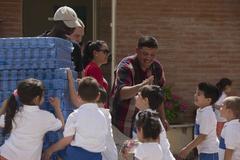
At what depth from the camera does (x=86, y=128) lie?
177 inches

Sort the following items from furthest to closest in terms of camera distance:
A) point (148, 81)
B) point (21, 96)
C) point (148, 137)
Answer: point (148, 81) < point (148, 137) < point (21, 96)

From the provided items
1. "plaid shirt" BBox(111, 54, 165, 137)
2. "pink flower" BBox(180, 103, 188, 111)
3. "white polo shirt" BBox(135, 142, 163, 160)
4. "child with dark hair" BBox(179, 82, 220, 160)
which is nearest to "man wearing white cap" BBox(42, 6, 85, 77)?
"plaid shirt" BBox(111, 54, 165, 137)

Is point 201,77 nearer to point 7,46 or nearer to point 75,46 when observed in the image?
point 75,46

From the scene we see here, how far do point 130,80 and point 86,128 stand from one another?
1.30m

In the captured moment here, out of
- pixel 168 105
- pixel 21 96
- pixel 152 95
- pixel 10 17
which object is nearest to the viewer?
pixel 21 96

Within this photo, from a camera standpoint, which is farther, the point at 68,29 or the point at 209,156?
the point at 209,156

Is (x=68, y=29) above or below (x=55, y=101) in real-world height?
above

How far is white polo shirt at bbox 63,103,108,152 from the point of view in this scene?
4.50m

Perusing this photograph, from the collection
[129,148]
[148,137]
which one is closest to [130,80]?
[129,148]

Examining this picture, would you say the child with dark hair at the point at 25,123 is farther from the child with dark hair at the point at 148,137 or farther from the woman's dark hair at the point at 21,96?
the child with dark hair at the point at 148,137

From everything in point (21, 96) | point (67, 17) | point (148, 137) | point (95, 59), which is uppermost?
point (67, 17)

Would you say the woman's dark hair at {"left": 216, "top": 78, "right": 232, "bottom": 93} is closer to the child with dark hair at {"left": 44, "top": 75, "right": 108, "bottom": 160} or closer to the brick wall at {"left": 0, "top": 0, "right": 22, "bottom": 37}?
the brick wall at {"left": 0, "top": 0, "right": 22, "bottom": 37}

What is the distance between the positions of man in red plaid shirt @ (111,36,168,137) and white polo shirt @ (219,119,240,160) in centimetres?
69

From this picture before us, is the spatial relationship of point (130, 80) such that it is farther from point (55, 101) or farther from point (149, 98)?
point (55, 101)
